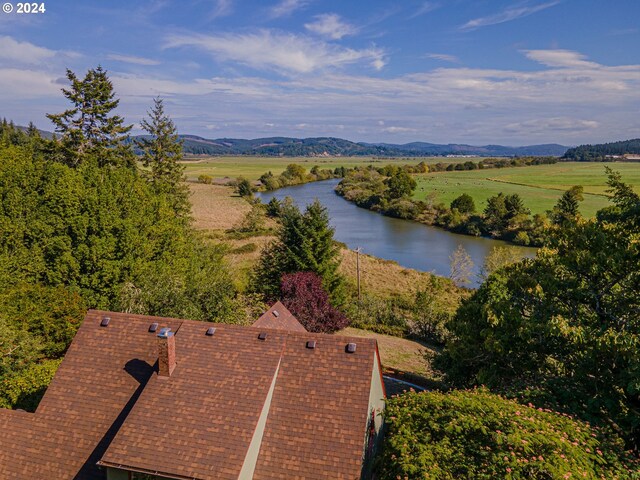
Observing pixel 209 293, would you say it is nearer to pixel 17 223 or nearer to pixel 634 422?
pixel 17 223

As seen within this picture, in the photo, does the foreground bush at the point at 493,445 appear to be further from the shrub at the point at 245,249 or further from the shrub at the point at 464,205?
the shrub at the point at 464,205

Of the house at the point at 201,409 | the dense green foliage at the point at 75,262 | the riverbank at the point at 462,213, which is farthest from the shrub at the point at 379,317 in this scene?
the riverbank at the point at 462,213

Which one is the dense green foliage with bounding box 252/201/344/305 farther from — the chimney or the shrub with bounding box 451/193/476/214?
the shrub with bounding box 451/193/476/214

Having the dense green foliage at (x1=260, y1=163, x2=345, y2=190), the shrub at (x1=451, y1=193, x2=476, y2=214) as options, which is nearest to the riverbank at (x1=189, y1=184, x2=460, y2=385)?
the shrub at (x1=451, y1=193, x2=476, y2=214)

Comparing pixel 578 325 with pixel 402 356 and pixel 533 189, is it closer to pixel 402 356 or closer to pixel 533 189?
pixel 402 356

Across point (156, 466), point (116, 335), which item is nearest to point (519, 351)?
point (156, 466)

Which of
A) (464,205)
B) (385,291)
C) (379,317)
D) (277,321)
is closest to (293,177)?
(464,205)
